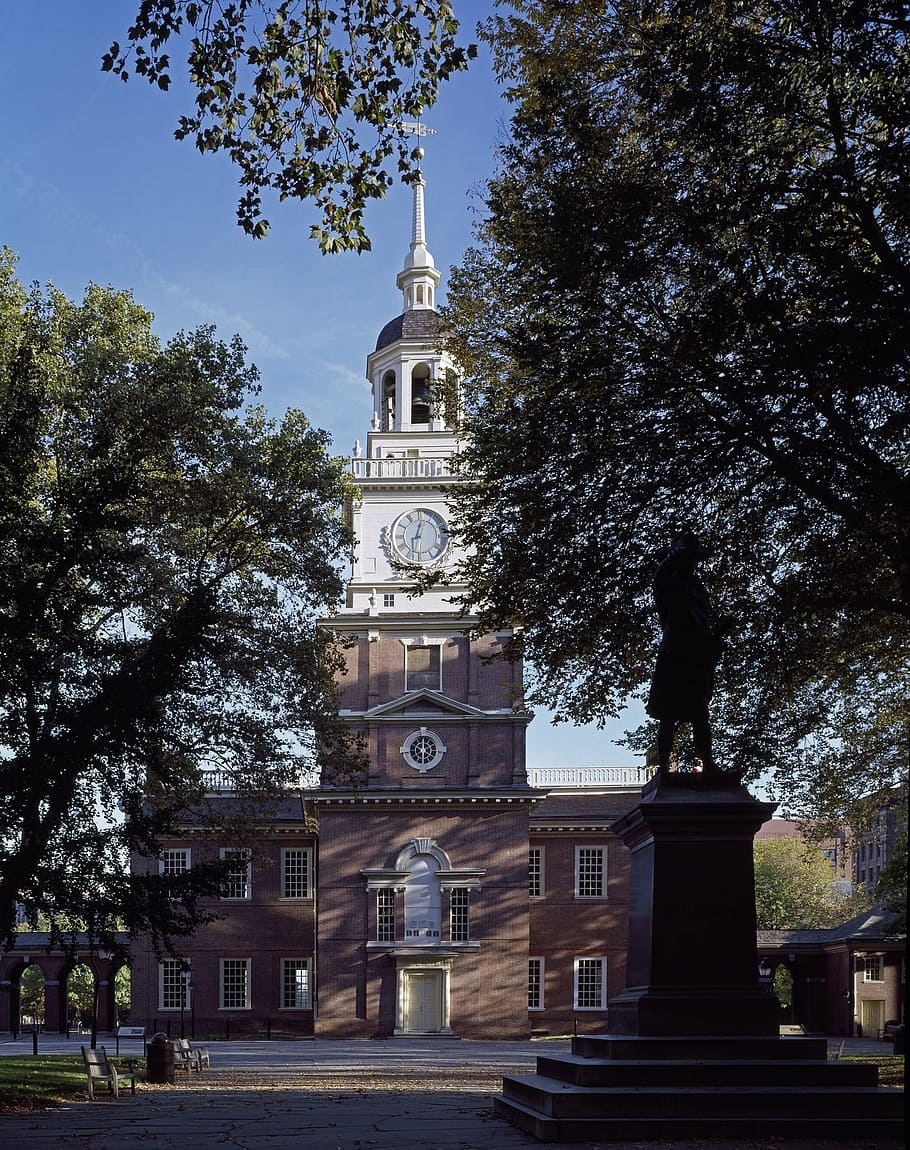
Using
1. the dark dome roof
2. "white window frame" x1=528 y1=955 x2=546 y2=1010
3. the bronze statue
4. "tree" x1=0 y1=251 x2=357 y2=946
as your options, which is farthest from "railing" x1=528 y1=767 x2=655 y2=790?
the bronze statue

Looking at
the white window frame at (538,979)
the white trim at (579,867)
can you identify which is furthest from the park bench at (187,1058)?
the white trim at (579,867)

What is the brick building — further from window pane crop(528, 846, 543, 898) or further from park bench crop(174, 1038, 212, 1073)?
park bench crop(174, 1038, 212, 1073)

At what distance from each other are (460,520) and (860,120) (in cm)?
792

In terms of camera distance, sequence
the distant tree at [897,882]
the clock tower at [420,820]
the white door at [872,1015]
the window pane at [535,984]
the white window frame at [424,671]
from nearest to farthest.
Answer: the distant tree at [897,882] < the clock tower at [420,820] < the white window frame at [424,671] < the window pane at [535,984] < the white door at [872,1015]

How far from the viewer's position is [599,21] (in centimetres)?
1689

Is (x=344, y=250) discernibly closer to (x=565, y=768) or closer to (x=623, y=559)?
(x=623, y=559)

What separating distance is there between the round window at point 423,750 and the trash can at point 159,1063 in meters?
24.5

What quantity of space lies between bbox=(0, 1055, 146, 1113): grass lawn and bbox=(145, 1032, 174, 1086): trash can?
3.71ft

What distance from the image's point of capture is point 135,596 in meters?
23.2

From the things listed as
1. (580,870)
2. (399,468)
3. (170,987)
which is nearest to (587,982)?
(580,870)

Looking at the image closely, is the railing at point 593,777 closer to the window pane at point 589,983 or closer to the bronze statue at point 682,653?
the window pane at point 589,983

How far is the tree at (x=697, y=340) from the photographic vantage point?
14062 mm

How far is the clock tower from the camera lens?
46844 mm

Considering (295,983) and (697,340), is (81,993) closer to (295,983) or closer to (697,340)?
(295,983)
